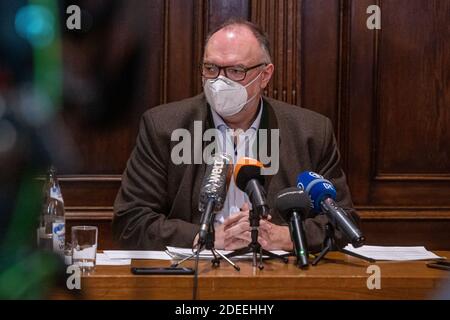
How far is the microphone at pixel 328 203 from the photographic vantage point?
6.18 ft

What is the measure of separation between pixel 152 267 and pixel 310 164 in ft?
3.31

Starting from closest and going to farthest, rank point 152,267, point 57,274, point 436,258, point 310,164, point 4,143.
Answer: point 57,274
point 152,267
point 436,258
point 4,143
point 310,164

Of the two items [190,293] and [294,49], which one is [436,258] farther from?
[294,49]

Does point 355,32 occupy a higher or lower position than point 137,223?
higher

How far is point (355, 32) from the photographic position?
3.45 m

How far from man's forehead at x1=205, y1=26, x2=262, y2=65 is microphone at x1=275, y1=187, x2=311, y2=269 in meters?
0.85

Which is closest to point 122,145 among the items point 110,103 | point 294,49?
point 110,103

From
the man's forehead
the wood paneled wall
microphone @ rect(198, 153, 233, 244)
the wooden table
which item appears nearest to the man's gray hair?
the man's forehead

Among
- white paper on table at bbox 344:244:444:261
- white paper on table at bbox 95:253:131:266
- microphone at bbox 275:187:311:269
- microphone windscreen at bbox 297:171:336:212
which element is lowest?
white paper on table at bbox 344:244:444:261

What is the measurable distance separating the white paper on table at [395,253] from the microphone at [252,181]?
0.45 metres

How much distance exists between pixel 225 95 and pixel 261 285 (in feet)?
3.29

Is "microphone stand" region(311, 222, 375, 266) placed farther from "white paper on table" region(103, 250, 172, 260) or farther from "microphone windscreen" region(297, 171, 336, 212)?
"white paper on table" region(103, 250, 172, 260)

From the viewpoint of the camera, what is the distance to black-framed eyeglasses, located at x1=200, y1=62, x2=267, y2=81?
2.73m

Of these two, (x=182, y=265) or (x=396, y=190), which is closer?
(x=182, y=265)
